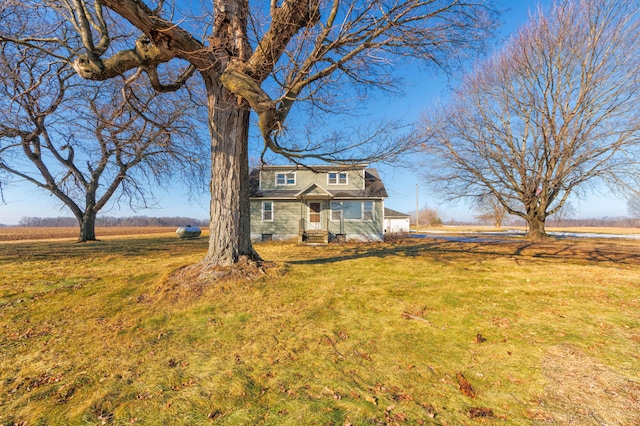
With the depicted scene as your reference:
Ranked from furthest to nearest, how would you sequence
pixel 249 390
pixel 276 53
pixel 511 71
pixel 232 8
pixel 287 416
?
pixel 511 71 → pixel 232 8 → pixel 276 53 → pixel 249 390 → pixel 287 416

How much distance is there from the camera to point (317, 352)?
3059mm

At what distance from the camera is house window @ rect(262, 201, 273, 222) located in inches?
717

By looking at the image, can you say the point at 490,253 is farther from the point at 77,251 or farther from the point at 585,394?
the point at 77,251

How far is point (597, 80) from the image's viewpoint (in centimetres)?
1480

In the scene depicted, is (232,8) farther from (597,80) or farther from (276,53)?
(597,80)

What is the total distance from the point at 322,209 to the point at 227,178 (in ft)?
41.5

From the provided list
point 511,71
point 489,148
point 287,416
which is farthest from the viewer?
point 489,148

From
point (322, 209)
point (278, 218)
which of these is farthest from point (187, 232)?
point (322, 209)

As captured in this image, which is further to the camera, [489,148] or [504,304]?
[489,148]

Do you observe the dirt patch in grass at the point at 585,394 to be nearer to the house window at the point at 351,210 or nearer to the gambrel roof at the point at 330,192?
the gambrel roof at the point at 330,192

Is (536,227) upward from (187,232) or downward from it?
upward

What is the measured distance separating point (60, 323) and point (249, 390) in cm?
341

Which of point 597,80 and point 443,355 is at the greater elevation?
point 597,80

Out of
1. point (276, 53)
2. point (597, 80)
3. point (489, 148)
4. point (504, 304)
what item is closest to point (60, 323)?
point (276, 53)
